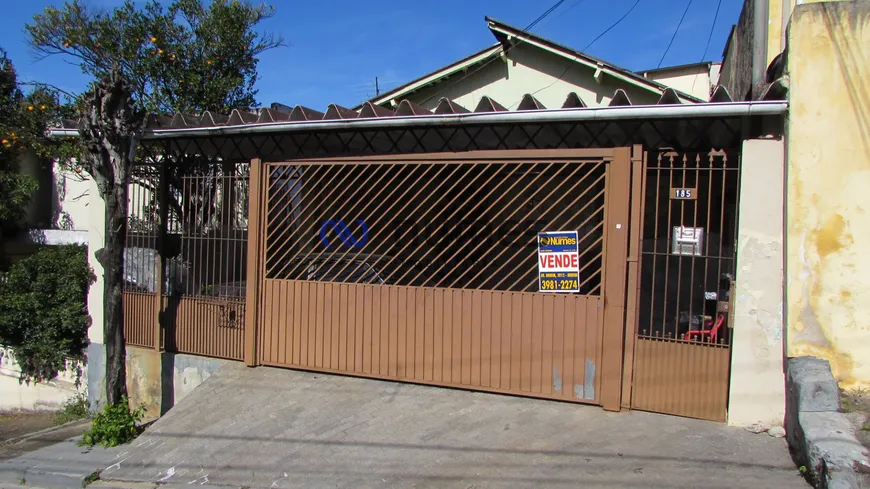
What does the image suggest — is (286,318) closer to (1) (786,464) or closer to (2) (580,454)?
(2) (580,454)

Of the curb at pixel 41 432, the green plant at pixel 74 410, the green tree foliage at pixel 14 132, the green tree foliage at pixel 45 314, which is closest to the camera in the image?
the curb at pixel 41 432

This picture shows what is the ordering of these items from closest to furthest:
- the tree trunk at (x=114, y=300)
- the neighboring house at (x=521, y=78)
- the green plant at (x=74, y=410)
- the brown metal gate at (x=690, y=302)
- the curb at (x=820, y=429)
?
the curb at (x=820, y=429) → the brown metal gate at (x=690, y=302) → the tree trunk at (x=114, y=300) → the green plant at (x=74, y=410) → the neighboring house at (x=521, y=78)

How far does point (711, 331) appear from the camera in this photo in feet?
16.9

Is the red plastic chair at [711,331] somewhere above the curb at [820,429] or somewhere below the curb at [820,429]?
above

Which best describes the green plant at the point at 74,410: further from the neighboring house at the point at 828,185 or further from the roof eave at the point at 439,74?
the neighboring house at the point at 828,185

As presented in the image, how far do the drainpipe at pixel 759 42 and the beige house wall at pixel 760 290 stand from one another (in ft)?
3.71

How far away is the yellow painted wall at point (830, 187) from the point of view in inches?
177

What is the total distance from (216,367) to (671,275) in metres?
5.27

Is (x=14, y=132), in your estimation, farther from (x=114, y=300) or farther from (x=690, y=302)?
(x=690, y=302)

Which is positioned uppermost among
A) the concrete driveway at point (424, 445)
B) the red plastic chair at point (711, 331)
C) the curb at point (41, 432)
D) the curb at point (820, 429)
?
the red plastic chair at point (711, 331)

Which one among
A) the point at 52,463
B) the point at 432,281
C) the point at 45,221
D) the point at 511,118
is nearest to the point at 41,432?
the point at 52,463

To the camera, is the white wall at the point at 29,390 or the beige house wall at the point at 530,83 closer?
the white wall at the point at 29,390

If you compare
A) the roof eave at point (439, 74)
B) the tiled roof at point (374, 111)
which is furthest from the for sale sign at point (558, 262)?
the roof eave at point (439, 74)

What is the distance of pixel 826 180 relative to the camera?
456cm
